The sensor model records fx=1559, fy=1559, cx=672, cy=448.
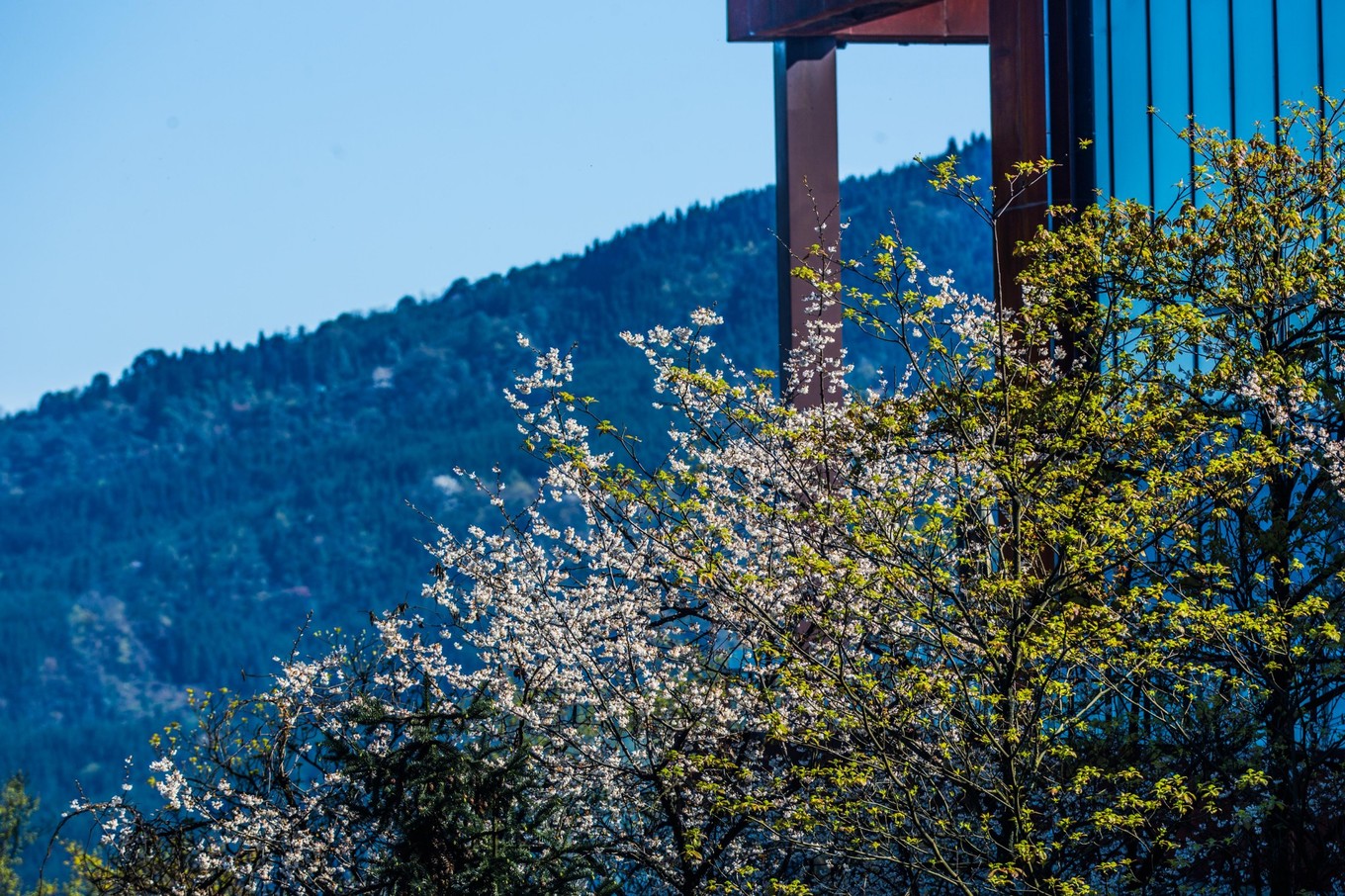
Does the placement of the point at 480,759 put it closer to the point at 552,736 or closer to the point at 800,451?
the point at 552,736

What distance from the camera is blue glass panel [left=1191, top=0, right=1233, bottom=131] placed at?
14.9 meters

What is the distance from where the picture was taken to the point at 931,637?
8531 millimetres

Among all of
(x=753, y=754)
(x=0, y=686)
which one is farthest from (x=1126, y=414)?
(x=0, y=686)

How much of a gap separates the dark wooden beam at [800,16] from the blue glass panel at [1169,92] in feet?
11.8

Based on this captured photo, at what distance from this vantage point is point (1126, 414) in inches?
344

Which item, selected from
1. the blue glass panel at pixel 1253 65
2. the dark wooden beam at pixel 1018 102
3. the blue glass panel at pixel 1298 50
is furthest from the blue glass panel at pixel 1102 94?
the blue glass panel at pixel 1298 50

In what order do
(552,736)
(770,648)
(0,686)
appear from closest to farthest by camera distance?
(770,648), (552,736), (0,686)

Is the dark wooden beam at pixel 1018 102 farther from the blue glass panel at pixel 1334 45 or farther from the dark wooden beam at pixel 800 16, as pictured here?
the blue glass panel at pixel 1334 45

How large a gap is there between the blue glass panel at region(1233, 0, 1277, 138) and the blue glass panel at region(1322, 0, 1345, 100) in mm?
541

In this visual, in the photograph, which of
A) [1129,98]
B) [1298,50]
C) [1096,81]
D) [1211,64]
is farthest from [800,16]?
[1298,50]

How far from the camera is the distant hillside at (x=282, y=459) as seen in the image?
14025 cm

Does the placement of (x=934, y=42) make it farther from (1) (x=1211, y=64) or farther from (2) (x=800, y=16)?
(1) (x=1211, y=64)

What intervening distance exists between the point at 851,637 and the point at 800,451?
1.30 meters

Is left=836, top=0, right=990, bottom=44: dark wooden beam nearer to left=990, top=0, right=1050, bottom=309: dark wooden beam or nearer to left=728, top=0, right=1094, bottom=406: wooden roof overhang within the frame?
left=728, top=0, right=1094, bottom=406: wooden roof overhang
